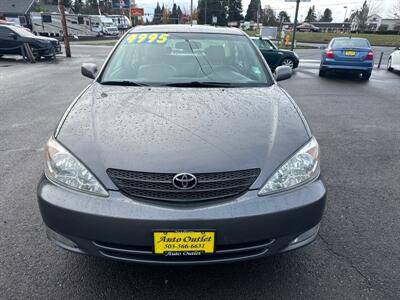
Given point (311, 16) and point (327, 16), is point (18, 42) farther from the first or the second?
A: point (327, 16)

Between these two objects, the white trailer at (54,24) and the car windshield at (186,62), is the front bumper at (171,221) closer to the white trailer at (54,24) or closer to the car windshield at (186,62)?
the car windshield at (186,62)

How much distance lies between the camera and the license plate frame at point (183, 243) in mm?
1833

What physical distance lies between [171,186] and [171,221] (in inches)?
7.5

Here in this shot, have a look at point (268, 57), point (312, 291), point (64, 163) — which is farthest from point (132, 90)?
point (268, 57)

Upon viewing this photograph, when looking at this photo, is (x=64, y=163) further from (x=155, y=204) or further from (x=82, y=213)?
(x=155, y=204)

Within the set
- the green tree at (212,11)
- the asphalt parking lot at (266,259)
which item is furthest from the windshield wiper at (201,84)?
the green tree at (212,11)

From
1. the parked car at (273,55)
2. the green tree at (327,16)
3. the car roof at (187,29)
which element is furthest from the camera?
the green tree at (327,16)

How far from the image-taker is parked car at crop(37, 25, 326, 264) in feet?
6.07

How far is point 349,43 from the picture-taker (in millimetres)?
12039

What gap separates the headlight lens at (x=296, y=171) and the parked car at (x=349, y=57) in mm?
10646

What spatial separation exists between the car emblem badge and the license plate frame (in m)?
0.24

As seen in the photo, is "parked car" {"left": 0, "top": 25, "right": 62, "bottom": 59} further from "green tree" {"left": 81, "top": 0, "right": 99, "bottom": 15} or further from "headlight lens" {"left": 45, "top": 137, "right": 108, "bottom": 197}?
"green tree" {"left": 81, "top": 0, "right": 99, "bottom": 15}

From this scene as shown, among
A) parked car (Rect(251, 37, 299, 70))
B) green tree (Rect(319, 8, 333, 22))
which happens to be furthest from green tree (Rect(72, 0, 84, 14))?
parked car (Rect(251, 37, 299, 70))

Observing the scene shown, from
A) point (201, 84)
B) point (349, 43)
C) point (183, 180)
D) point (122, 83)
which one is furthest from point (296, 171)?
point (349, 43)
